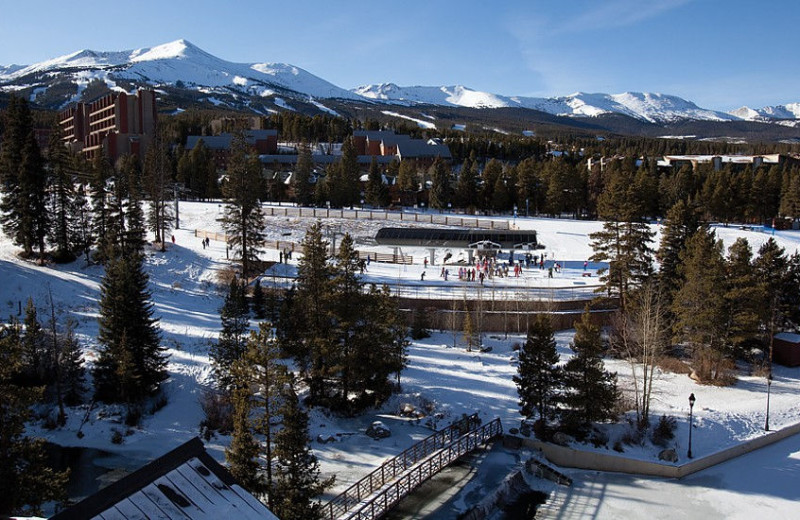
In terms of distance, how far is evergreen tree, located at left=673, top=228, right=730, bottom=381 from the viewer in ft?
97.8

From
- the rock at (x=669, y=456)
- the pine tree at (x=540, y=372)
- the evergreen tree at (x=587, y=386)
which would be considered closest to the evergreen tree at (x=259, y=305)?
the pine tree at (x=540, y=372)

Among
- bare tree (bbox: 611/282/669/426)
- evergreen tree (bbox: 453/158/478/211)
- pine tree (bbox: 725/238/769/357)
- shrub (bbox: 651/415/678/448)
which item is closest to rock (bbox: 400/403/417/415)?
bare tree (bbox: 611/282/669/426)

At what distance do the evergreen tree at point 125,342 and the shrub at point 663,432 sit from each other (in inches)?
850

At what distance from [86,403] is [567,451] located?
21291 mm

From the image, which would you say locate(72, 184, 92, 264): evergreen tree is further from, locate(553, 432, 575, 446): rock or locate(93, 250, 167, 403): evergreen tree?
locate(553, 432, 575, 446): rock

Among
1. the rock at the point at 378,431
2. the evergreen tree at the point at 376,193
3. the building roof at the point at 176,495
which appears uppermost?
the evergreen tree at the point at 376,193

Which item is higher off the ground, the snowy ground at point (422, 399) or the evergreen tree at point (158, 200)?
the evergreen tree at point (158, 200)

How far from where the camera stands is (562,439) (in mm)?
23672

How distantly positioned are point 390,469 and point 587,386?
322 inches

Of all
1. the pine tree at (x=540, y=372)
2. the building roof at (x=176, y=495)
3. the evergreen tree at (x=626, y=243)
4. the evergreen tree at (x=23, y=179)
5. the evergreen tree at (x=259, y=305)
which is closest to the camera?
the building roof at (x=176, y=495)

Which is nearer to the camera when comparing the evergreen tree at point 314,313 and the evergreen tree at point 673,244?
the evergreen tree at point 314,313

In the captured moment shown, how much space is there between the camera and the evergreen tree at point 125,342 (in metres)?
27.8

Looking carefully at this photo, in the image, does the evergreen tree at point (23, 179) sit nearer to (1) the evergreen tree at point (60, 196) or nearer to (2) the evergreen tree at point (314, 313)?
(1) the evergreen tree at point (60, 196)

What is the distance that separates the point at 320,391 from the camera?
27391 mm
